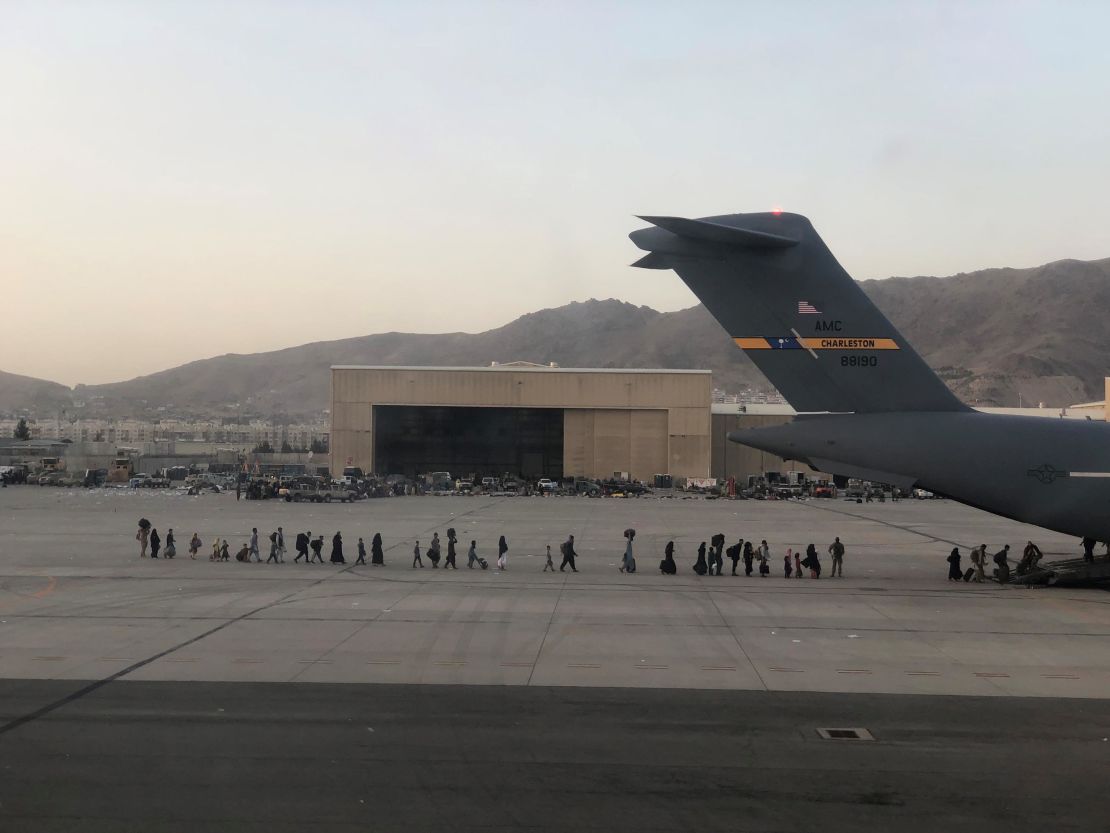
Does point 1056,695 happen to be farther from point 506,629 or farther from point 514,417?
point 514,417

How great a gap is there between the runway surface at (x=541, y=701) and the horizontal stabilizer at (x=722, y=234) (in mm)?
8353

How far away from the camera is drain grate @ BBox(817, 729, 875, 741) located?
446 inches

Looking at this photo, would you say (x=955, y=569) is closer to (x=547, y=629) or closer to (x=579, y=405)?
(x=547, y=629)

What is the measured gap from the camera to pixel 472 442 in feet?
282

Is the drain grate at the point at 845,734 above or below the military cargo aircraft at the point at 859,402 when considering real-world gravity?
below

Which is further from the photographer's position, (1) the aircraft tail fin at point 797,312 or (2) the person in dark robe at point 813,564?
(2) the person in dark robe at point 813,564

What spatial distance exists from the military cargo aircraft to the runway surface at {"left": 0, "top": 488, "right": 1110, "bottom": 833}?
9.25 feet

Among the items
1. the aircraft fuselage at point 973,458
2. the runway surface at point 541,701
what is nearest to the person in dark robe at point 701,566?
the runway surface at point 541,701

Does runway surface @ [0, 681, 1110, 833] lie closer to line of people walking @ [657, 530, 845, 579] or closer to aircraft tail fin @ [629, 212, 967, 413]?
aircraft tail fin @ [629, 212, 967, 413]

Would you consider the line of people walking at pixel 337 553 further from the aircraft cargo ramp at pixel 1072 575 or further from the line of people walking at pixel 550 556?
the aircraft cargo ramp at pixel 1072 575

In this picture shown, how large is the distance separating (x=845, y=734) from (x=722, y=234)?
1263 centimetres

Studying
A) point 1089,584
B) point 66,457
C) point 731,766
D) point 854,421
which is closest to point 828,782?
point 731,766

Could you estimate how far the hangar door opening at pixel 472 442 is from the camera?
276 ft

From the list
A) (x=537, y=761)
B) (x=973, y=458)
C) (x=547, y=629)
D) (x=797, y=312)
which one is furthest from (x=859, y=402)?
(x=537, y=761)
